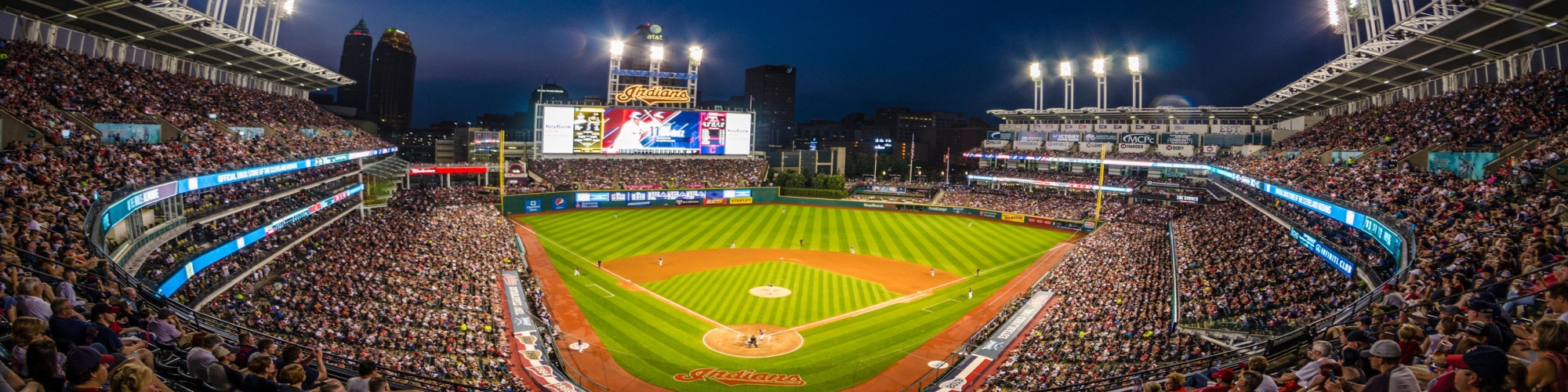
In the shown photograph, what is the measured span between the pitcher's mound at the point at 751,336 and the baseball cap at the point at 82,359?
1959 cm

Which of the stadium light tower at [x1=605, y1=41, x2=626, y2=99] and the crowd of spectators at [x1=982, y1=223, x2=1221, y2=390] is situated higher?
→ the stadium light tower at [x1=605, y1=41, x2=626, y2=99]

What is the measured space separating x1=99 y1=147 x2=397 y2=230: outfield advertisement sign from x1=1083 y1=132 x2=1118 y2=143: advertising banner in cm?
6309

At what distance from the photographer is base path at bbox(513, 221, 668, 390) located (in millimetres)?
21797

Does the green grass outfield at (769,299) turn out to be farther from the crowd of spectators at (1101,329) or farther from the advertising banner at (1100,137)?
the advertising banner at (1100,137)

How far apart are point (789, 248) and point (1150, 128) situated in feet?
135

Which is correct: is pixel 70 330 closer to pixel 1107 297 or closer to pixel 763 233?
pixel 1107 297

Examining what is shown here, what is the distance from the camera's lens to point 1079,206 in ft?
195

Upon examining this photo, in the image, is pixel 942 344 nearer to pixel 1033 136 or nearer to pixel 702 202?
pixel 702 202

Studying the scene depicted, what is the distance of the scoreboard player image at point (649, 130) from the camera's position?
63.9 meters

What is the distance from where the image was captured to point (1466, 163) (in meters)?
20.5

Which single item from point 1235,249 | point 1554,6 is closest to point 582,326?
point 1235,249

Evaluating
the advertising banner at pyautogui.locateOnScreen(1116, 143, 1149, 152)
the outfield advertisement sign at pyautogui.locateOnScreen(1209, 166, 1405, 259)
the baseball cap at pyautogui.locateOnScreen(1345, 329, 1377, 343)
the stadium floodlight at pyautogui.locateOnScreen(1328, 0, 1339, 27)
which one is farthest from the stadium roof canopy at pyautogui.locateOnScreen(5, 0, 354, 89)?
the advertising banner at pyautogui.locateOnScreen(1116, 143, 1149, 152)

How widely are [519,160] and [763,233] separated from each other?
26.0 metres

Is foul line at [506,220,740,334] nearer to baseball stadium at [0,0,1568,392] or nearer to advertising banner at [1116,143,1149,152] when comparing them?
baseball stadium at [0,0,1568,392]
